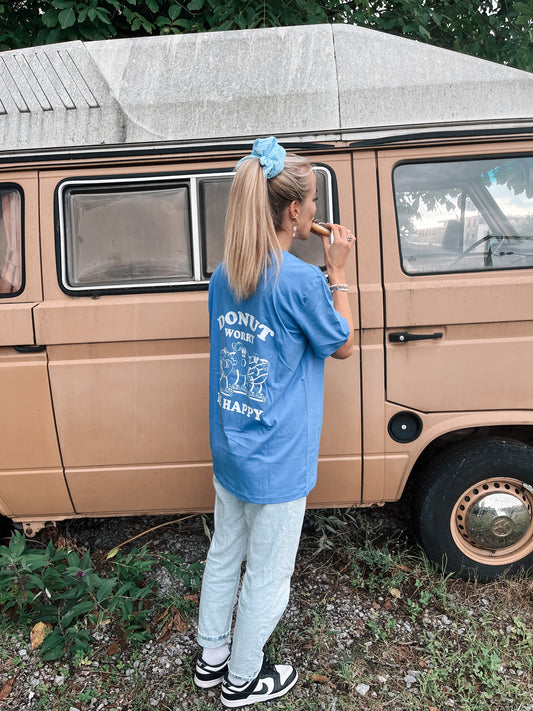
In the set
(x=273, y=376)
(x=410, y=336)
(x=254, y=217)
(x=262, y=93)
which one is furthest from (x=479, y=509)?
(x=262, y=93)

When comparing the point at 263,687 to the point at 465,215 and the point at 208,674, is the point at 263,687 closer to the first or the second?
the point at 208,674

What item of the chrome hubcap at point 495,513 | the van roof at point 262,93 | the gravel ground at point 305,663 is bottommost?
the gravel ground at point 305,663

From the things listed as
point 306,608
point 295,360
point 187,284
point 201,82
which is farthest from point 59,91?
point 306,608

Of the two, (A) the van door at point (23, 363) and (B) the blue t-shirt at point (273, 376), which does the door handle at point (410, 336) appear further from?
(A) the van door at point (23, 363)

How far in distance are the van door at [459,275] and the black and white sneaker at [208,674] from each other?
4.85 feet

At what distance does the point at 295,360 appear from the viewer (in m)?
1.86

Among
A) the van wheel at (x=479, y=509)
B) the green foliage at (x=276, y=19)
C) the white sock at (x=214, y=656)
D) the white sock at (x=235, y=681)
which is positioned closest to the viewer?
the white sock at (x=235, y=681)

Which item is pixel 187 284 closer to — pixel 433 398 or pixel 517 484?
pixel 433 398

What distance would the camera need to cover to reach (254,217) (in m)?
1.71

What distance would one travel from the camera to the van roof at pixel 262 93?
8.30 feet

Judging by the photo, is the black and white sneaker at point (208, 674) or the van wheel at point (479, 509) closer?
the black and white sneaker at point (208, 674)

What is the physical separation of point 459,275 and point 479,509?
1.25 metres

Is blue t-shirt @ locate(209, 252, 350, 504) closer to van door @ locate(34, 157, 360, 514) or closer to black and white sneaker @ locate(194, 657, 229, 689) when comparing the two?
van door @ locate(34, 157, 360, 514)

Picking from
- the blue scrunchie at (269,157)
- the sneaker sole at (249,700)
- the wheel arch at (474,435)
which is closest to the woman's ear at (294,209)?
the blue scrunchie at (269,157)
